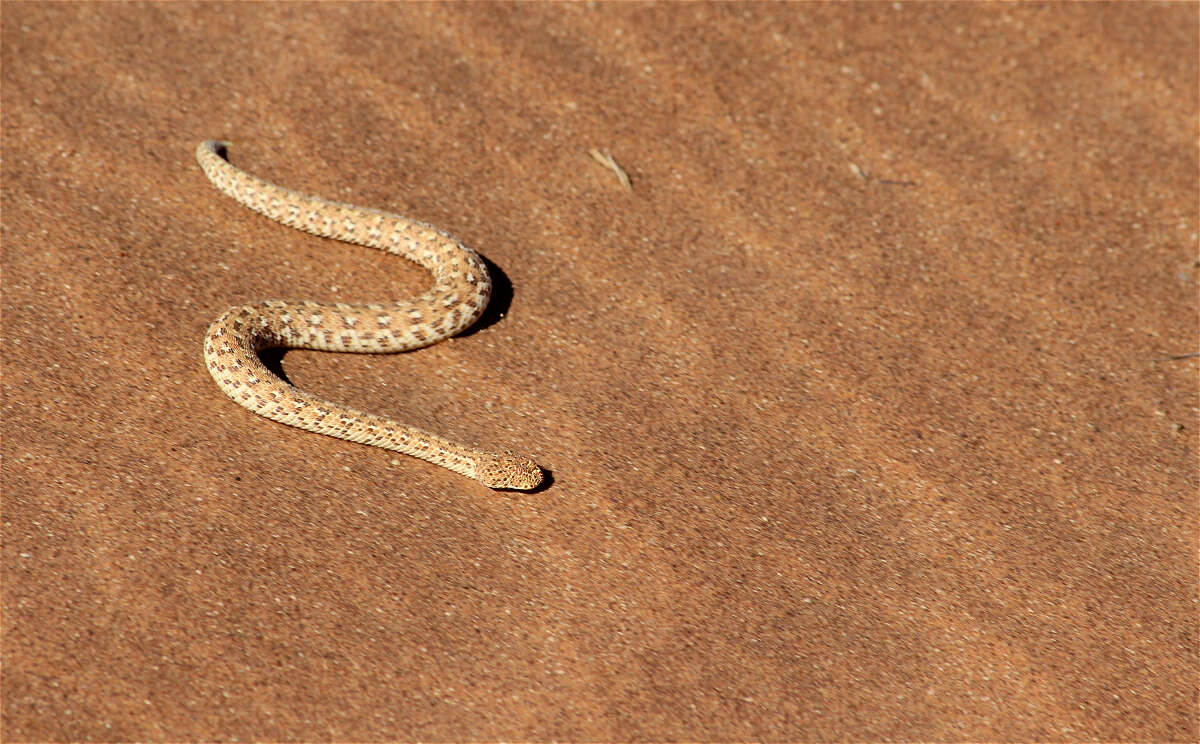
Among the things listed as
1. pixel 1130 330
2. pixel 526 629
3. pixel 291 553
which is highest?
pixel 1130 330

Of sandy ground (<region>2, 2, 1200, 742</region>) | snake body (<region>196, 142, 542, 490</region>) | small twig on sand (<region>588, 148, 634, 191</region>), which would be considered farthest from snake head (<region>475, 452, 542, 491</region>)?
small twig on sand (<region>588, 148, 634, 191</region>)

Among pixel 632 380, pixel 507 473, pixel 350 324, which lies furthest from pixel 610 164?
pixel 507 473

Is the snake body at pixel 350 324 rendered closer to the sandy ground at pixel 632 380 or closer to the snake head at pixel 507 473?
the snake head at pixel 507 473

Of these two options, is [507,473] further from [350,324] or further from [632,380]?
[350,324]

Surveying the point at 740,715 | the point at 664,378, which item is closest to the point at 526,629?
the point at 740,715

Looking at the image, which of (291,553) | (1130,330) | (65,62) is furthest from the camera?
(65,62)

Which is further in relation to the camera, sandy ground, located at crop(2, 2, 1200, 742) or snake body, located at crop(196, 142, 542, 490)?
snake body, located at crop(196, 142, 542, 490)

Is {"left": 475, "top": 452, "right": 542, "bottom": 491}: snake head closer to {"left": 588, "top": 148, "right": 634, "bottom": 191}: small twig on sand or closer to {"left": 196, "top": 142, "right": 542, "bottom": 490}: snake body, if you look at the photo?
{"left": 196, "top": 142, "right": 542, "bottom": 490}: snake body

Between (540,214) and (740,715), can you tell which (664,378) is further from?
(740,715)
